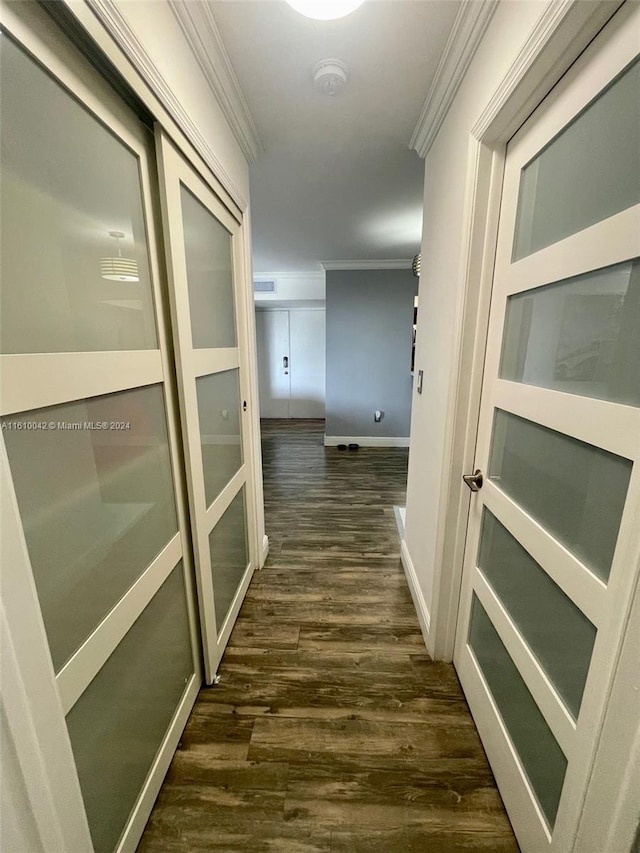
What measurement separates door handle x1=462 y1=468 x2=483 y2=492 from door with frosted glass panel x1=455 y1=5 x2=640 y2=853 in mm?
40

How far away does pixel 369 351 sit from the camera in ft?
14.7

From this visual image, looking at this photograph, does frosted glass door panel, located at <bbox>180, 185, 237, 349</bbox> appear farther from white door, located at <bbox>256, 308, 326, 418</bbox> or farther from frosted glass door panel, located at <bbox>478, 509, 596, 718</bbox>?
white door, located at <bbox>256, 308, 326, 418</bbox>

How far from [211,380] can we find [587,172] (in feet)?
4.36

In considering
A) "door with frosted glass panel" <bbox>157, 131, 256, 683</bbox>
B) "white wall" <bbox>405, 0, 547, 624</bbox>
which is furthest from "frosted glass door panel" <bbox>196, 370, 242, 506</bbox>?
"white wall" <bbox>405, 0, 547, 624</bbox>

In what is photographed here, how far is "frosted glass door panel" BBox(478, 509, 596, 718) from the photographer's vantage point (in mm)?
741

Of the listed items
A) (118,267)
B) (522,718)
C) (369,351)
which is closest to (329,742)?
(522,718)

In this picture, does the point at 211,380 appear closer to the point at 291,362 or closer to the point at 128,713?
the point at 128,713

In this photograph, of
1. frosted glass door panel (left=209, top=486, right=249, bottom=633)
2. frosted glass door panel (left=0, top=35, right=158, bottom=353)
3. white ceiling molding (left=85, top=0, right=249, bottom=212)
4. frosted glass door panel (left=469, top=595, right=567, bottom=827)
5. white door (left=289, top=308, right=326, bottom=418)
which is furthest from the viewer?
white door (left=289, top=308, right=326, bottom=418)

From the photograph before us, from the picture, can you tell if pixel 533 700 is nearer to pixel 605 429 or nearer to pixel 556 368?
pixel 605 429

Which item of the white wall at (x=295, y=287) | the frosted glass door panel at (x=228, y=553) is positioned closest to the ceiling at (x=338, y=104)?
the frosted glass door panel at (x=228, y=553)

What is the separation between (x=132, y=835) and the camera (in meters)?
0.92

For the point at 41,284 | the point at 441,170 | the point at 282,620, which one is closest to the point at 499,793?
the point at 282,620

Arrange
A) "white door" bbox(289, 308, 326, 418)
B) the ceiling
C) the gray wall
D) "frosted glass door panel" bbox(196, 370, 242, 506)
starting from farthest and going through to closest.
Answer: "white door" bbox(289, 308, 326, 418), the gray wall, "frosted glass door panel" bbox(196, 370, 242, 506), the ceiling

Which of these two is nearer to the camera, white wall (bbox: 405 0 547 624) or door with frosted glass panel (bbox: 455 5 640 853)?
door with frosted glass panel (bbox: 455 5 640 853)
